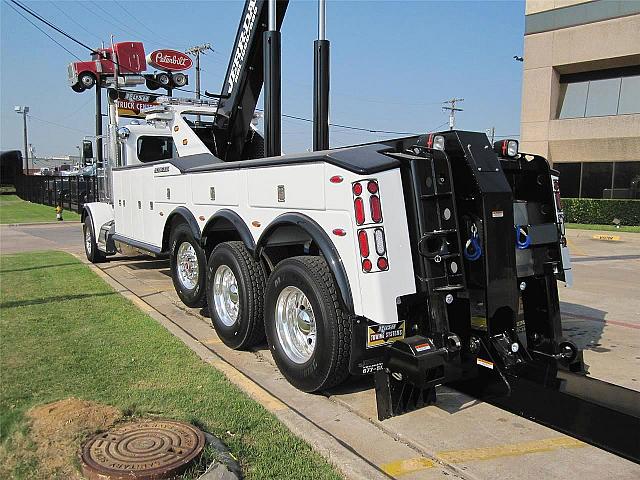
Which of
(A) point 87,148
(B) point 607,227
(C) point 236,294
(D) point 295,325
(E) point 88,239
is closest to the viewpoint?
(D) point 295,325

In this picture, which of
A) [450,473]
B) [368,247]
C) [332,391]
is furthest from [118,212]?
[450,473]

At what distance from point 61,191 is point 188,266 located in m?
26.7

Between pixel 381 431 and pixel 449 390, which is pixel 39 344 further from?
pixel 449 390

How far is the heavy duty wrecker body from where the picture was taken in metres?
3.83

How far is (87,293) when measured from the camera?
807 cm

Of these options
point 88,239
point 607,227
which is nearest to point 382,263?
point 88,239

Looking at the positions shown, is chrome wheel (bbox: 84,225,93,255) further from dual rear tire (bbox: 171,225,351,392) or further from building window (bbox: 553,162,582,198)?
building window (bbox: 553,162,582,198)

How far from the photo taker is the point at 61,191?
1217 inches

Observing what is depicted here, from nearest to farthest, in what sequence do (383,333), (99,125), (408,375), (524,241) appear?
(408,375), (383,333), (524,241), (99,125)

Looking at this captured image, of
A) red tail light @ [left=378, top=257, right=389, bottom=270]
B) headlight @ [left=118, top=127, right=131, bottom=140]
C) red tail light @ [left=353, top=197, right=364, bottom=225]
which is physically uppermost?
headlight @ [left=118, top=127, right=131, bottom=140]

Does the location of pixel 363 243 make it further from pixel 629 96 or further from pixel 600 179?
pixel 629 96

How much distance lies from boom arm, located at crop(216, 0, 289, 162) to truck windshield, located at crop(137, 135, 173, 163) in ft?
6.24

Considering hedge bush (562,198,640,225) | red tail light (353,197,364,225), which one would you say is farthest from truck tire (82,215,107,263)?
hedge bush (562,198,640,225)

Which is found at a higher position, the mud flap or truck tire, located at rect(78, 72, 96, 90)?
truck tire, located at rect(78, 72, 96, 90)
